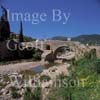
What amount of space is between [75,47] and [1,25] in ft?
15.2

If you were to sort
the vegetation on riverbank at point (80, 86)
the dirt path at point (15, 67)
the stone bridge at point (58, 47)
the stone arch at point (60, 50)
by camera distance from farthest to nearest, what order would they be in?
the stone arch at point (60, 50) < the stone bridge at point (58, 47) < the dirt path at point (15, 67) < the vegetation on riverbank at point (80, 86)

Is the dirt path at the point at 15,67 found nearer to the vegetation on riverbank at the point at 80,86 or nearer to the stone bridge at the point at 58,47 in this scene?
the stone bridge at the point at 58,47

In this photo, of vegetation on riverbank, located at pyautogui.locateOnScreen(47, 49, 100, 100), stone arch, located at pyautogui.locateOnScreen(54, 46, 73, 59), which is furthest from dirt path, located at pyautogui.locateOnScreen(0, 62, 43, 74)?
vegetation on riverbank, located at pyautogui.locateOnScreen(47, 49, 100, 100)

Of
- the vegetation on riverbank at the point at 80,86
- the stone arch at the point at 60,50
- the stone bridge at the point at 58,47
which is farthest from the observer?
the stone arch at the point at 60,50

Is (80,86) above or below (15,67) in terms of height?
above

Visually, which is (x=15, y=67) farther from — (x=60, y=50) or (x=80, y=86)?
(x=80, y=86)

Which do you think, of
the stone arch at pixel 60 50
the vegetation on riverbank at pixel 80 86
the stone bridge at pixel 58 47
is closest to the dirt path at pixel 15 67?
the stone bridge at pixel 58 47

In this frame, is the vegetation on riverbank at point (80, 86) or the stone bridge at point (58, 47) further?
the stone bridge at point (58, 47)

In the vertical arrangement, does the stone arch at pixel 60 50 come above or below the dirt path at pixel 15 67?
above

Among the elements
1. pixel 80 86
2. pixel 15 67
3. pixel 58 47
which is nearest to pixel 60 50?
pixel 58 47

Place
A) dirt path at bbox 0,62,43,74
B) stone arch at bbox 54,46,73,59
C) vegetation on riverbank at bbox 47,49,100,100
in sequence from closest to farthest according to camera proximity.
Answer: vegetation on riverbank at bbox 47,49,100,100 < dirt path at bbox 0,62,43,74 < stone arch at bbox 54,46,73,59

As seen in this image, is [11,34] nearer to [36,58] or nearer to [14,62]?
[36,58]

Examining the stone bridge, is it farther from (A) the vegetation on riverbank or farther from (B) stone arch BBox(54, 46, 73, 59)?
(A) the vegetation on riverbank

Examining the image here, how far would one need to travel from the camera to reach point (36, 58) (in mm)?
24625
